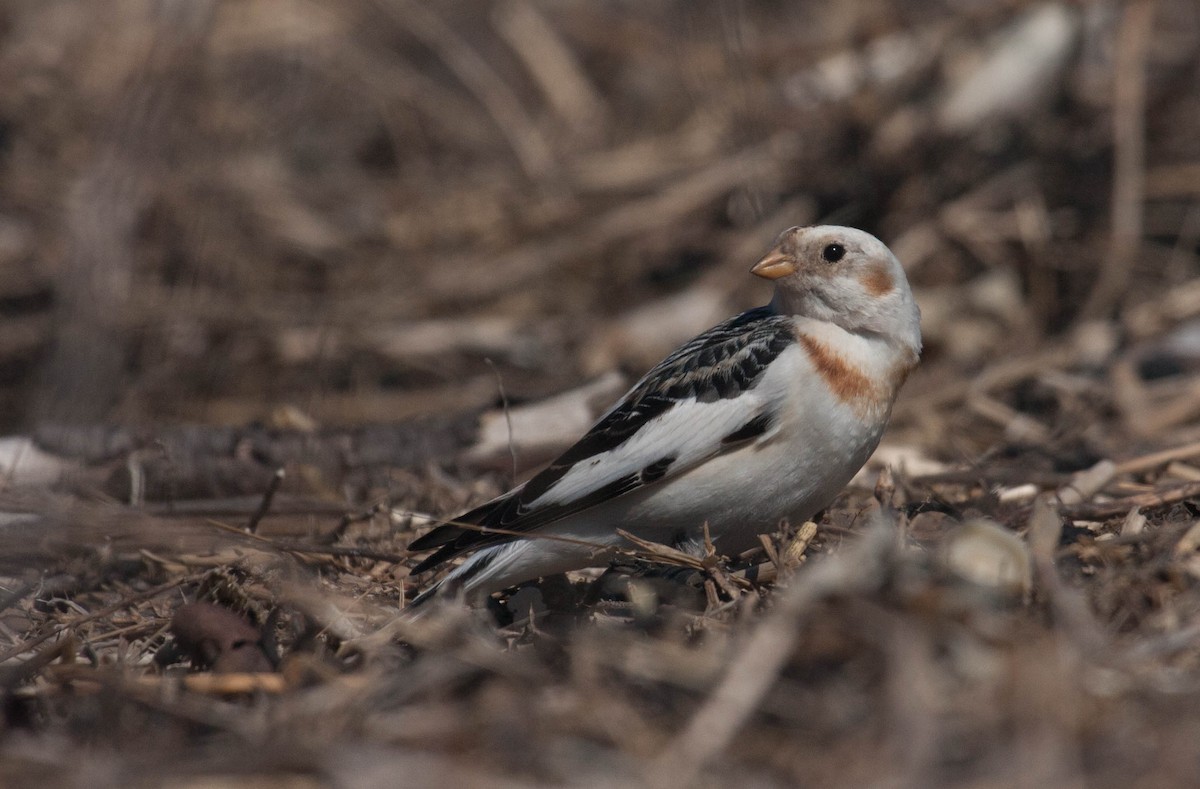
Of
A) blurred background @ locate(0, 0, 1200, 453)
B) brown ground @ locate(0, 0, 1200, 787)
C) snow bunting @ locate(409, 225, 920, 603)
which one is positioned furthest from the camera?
blurred background @ locate(0, 0, 1200, 453)

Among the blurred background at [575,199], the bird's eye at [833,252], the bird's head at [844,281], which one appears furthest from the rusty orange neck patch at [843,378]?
the blurred background at [575,199]

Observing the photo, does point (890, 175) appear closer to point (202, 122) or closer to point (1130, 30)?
point (1130, 30)

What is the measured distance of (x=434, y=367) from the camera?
20.0 feet

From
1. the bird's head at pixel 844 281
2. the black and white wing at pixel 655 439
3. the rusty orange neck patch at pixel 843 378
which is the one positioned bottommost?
the black and white wing at pixel 655 439

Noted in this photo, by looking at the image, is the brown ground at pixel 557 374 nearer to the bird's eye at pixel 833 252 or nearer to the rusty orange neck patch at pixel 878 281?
the rusty orange neck patch at pixel 878 281

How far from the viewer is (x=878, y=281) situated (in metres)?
3.48

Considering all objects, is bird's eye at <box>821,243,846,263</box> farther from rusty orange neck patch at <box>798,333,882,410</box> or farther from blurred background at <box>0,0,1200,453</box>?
blurred background at <box>0,0,1200,453</box>

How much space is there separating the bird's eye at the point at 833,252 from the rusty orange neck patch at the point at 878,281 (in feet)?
0.27

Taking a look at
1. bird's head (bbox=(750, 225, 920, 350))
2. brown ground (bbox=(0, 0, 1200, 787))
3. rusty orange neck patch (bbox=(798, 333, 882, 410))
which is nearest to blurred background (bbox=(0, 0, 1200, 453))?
brown ground (bbox=(0, 0, 1200, 787))

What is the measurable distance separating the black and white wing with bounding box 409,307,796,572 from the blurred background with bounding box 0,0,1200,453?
188 cm

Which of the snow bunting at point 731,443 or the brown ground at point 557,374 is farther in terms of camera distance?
the snow bunting at point 731,443

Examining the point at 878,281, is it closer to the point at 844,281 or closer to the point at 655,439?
the point at 844,281

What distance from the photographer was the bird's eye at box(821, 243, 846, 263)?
11.5 ft

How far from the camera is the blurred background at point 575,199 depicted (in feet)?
19.3
